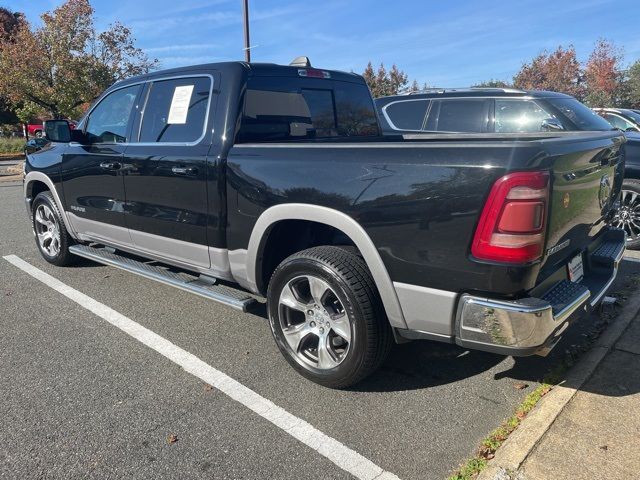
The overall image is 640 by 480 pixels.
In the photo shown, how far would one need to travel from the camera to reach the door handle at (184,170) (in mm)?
3561

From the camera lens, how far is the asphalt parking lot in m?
2.49

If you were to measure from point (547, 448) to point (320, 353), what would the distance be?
1.31 m

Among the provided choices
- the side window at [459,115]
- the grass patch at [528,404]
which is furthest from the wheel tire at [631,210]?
the grass patch at [528,404]

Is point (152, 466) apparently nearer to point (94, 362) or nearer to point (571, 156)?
point (94, 362)

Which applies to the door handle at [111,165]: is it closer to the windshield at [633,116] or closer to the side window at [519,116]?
the side window at [519,116]

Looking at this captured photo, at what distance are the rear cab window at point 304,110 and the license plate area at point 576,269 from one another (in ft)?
6.73

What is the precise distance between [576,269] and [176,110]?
296 cm

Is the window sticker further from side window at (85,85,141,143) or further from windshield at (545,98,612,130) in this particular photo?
windshield at (545,98,612,130)

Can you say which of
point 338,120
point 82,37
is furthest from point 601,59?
point 338,120

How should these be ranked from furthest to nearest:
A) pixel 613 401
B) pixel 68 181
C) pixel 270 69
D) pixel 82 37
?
pixel 82 37
pixel 68 181
pixel 270 69
pixel 613 401

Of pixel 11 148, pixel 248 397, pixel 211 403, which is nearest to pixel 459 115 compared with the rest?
pixel 248 397

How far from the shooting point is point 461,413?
287 centimetres

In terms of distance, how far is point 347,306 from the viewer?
285 centimetres

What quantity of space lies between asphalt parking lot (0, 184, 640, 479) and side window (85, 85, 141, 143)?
157 centimetres
